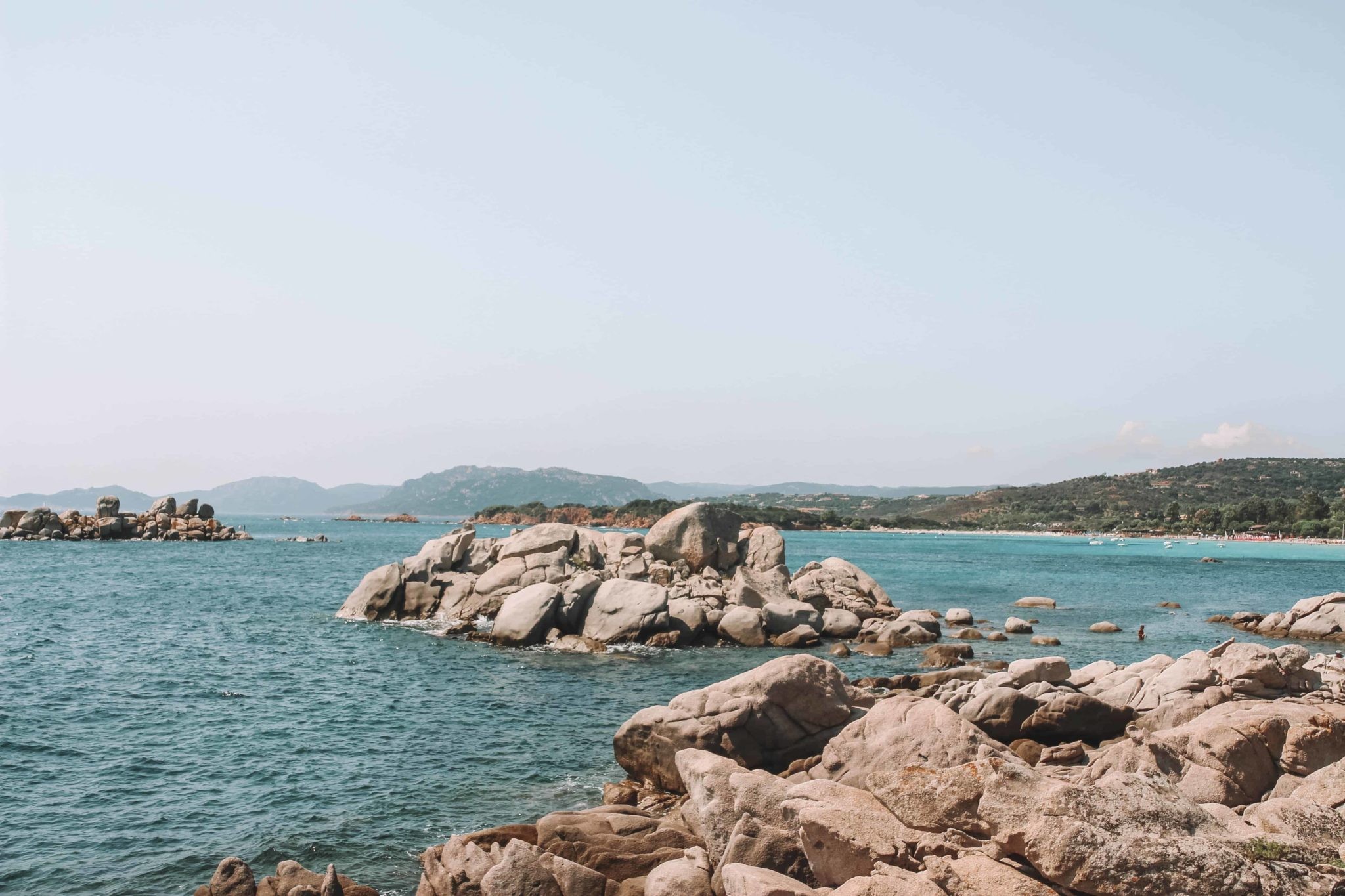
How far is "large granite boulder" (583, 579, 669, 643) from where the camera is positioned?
3681cm

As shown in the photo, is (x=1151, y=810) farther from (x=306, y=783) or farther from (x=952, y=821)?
(x=306, y=783)

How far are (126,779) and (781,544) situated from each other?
3440 cm

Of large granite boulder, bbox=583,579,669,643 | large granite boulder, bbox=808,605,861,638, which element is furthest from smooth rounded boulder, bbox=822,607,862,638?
large granite boulder, bbox=583,579,669,643

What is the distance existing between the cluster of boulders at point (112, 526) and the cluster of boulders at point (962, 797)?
407 ft

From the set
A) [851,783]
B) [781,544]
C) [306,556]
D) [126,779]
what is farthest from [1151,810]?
[306,556]

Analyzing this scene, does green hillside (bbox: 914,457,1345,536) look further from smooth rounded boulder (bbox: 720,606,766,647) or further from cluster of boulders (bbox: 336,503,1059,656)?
smooth rounded boulder (bbox: 720,606,766,647)

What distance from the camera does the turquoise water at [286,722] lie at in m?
16.0

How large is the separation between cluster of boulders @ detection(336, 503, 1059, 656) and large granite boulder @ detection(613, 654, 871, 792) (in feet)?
55.1

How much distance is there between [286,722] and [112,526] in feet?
380

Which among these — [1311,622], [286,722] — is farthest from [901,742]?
[1311,622]

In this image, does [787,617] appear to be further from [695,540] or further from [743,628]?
[695,540]

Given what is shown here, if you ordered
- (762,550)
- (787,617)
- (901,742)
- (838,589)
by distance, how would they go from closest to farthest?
(901,742) → (787,617) → (762,550) → (838,589)

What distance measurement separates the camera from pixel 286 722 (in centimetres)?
2430

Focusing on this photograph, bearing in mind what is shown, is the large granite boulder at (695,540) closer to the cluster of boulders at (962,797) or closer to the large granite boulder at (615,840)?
the cluster of boulders at (962,797)
